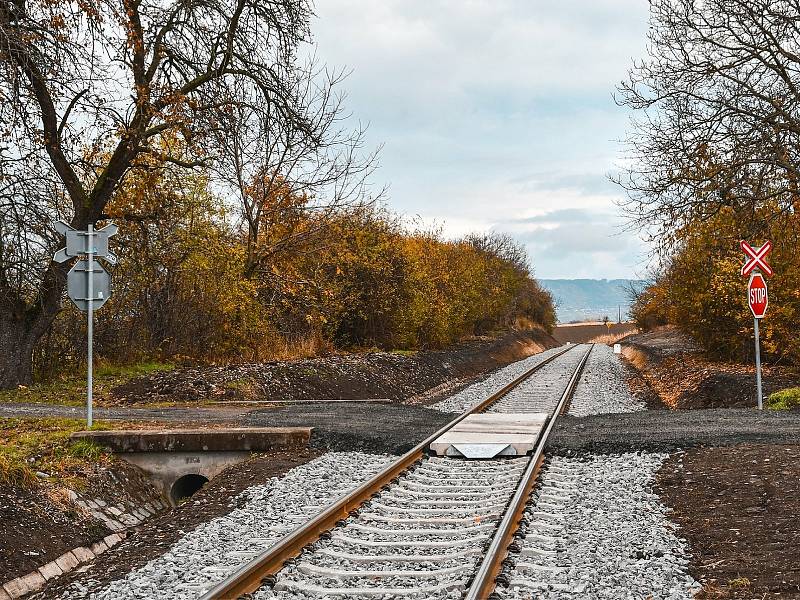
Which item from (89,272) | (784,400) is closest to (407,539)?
(89,272)

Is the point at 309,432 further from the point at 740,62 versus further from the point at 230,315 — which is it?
the point at 740,62

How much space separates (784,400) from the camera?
15.1 metres

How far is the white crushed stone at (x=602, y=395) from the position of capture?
17266 millimetres

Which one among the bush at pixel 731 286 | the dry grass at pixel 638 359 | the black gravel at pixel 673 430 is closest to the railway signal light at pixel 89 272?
the black gravel at pixel 673 430

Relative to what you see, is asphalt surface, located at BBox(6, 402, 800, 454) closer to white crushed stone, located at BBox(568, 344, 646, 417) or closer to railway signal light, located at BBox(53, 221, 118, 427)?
railway signal light, located at BBox(53, 221, 118, 427)

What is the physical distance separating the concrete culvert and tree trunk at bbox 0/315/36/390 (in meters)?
8.74

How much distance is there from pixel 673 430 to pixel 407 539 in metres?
6.44

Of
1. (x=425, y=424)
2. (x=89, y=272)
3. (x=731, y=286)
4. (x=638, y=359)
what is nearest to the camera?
(x=89, y=272)

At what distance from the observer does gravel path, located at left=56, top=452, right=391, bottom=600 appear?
5.61 metres

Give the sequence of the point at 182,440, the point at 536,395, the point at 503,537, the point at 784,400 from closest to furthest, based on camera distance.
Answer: the point at 503,537
the point at 182,440
the point at 784,400
the point at 536,395

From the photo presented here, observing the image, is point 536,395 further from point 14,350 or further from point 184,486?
point 14,350

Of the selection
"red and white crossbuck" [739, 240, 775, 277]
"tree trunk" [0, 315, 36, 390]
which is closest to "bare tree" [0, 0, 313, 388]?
"tree trunk" [0, 315, 36, 390]

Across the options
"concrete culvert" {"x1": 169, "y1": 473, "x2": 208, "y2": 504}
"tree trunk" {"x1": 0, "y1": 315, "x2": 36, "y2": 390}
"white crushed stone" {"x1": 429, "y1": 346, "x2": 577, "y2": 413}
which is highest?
"tree trunk" {"x1": 0, "y1": 315, "x2": 36, "y2": 390}

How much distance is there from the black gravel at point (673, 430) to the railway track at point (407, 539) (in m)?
1.52
